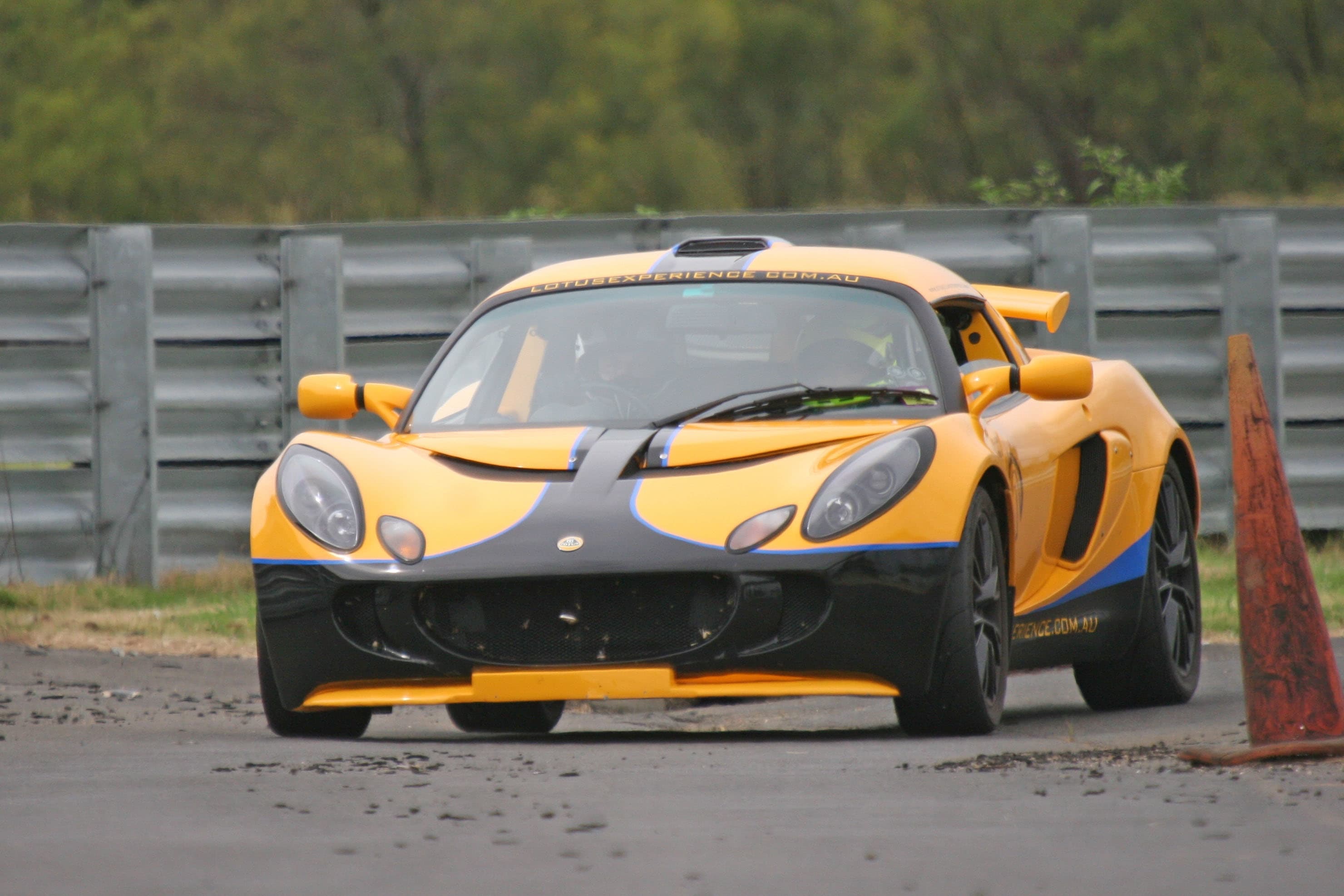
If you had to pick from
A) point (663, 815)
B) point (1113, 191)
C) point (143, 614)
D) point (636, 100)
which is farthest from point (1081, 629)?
point (636, 100)

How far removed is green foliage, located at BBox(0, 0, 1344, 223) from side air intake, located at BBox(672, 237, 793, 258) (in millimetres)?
32159

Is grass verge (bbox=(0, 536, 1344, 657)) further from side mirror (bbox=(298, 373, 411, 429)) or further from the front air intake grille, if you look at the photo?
the front air intake grille

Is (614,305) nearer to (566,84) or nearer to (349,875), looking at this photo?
(349,875)

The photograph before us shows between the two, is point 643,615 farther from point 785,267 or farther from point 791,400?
point 785,267

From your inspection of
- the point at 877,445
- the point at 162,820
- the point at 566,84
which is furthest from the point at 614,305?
the point at 566,84

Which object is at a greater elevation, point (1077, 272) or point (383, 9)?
point (383, 9)

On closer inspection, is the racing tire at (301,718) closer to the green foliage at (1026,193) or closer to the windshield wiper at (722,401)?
the windshield wiper at (722,401)

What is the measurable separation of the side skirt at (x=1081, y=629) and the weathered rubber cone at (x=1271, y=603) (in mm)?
1207

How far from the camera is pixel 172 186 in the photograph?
45.4m

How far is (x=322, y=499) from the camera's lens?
6016 mm

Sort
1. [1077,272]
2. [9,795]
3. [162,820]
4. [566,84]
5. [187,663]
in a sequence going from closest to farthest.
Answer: [162,820]
[9,795]
[187,663]
[1077,272]
[566,84]

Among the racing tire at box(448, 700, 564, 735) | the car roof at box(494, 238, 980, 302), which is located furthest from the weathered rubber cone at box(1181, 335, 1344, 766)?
the racing tire at box(448, 700, 564, 735)

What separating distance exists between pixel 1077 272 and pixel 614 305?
6.49 m

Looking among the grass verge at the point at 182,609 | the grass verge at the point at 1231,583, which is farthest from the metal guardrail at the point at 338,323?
the grass verge at the point at 182,609
